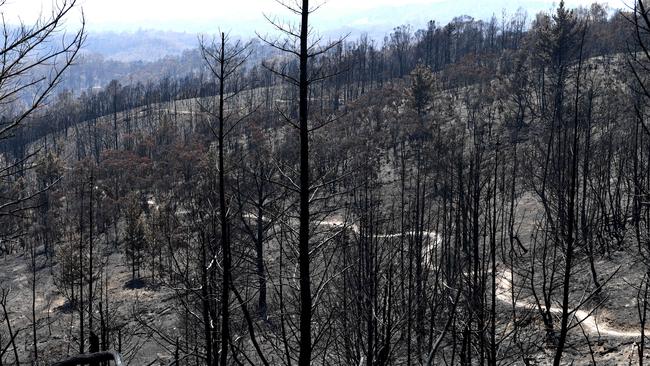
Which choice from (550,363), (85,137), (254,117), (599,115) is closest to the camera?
(550,363)

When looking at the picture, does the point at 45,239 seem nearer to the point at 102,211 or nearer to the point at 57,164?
the point at 102,211

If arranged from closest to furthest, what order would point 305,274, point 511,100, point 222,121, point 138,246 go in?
point 305,274 → point 222,121 → point 138,246 → point 511,100

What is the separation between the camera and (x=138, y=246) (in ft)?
156

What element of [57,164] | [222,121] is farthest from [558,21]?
[57,164]

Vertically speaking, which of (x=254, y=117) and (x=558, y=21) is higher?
(x=558, y=21)

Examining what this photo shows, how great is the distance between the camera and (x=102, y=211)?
212 feet

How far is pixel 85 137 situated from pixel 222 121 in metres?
122

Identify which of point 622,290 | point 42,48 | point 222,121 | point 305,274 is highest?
point 42,48

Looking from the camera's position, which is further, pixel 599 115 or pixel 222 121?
pixel 599 115

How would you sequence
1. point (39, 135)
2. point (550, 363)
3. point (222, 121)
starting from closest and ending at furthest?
point (222, 121), point (550, 363), point (39, 135)

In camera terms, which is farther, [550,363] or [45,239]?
[45,239]

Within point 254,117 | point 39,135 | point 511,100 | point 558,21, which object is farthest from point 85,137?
point 558,21

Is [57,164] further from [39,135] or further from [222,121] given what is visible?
[222,121]

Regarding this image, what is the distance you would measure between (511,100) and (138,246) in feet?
170
